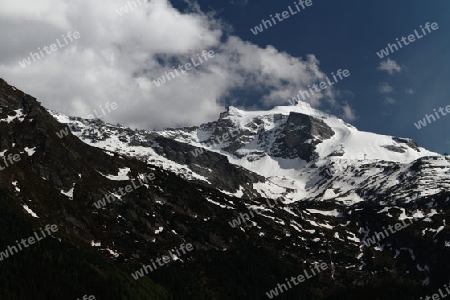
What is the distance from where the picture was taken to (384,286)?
625ft

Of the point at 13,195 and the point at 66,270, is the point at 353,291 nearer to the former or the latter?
the point at 66,270

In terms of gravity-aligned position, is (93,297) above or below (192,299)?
above

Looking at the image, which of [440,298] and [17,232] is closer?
[17,232]

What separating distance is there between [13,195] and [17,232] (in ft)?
114

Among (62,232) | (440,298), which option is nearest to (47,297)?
(62,232)

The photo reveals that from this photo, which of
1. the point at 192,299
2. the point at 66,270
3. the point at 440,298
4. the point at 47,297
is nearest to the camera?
the point at 47,297

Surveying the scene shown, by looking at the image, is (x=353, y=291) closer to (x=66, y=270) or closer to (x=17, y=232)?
(x=66, y=270)

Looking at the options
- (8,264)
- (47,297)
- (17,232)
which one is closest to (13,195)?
(17,232)

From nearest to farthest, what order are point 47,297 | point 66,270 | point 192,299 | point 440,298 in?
point 47,297, point 66,270, point 440,298, point 192,299

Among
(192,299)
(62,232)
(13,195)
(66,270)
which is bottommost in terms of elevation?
(192,299)

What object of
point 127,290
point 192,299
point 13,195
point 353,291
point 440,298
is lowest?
point 440,298

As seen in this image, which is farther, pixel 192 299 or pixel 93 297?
pixel 192 299

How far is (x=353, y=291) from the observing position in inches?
7318

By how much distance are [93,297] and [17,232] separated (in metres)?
31.6
